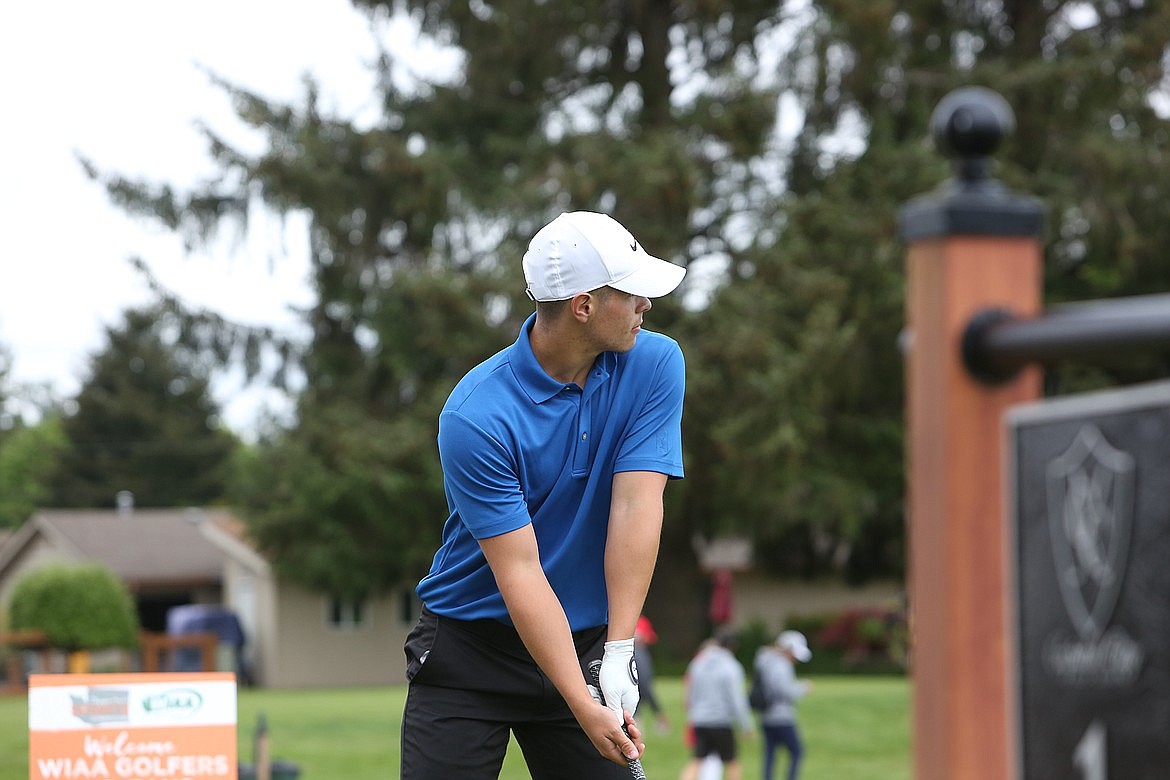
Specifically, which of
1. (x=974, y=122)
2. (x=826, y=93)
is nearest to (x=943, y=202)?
(x=974, y=122)

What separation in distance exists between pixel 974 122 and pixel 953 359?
0.84 ft

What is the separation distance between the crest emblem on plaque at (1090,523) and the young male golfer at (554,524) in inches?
74.1

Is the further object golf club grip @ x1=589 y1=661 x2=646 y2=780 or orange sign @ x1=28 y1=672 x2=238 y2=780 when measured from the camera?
orange sign @ x1=28 y1=672 x2=238 y2=780

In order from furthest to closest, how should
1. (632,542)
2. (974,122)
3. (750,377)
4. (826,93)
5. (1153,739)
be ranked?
(826,93) < (750,377) < (632,542) < (974,122) < (1153,739)

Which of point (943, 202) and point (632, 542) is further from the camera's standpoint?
point (632, 542)

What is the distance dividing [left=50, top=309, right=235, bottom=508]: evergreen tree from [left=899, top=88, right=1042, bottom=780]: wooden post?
2726 inches

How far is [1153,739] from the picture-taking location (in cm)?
161

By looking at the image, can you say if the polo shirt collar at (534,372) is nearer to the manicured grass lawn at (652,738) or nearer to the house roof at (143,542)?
the manicured grass lawn at (652,738)

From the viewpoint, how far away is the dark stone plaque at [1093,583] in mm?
1620

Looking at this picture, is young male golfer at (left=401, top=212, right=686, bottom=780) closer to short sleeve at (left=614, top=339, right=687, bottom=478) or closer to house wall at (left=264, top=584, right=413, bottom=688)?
short sleeve at (left=614, top=339, right=687, bottom=478)

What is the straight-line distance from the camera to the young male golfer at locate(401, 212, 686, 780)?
360cm

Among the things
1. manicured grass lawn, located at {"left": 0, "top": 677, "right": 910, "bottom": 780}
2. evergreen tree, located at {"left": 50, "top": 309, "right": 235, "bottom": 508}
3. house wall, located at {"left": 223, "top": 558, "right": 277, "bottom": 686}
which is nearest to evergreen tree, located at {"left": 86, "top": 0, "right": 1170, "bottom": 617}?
manicured grass lawn, located at {"left": 0, "top": 677, "right": 910, "bottom": 780}

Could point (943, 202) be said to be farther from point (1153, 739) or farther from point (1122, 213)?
point (1122, 213)

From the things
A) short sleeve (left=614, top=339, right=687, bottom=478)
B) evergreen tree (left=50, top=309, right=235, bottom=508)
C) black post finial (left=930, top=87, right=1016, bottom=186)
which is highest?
evergreen tree (left=50, top=309, right=235, bottom=508)
